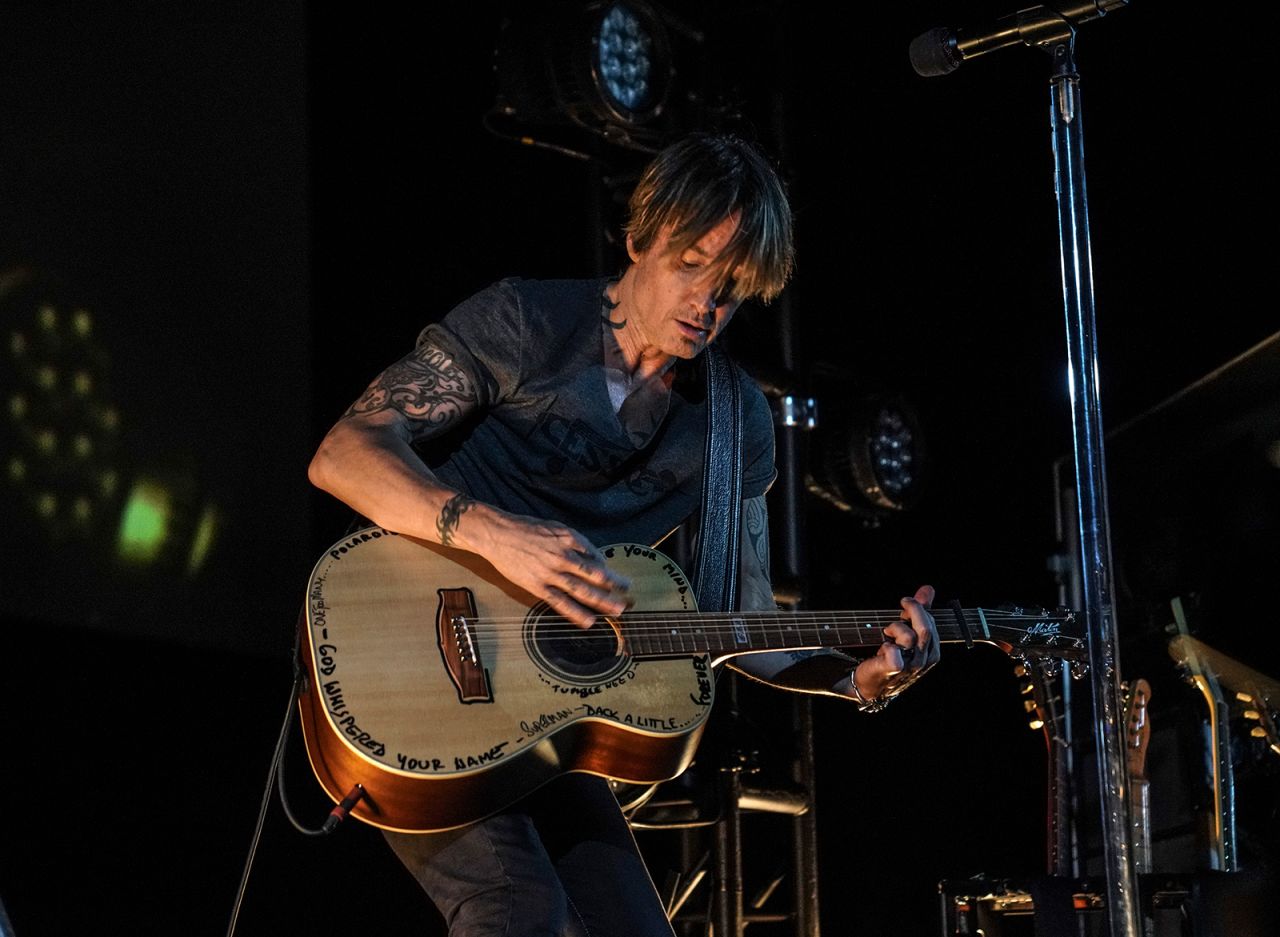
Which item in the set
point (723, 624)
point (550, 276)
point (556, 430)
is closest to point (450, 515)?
point (556, 430)

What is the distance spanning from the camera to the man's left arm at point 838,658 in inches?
129

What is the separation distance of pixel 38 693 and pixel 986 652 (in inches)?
160

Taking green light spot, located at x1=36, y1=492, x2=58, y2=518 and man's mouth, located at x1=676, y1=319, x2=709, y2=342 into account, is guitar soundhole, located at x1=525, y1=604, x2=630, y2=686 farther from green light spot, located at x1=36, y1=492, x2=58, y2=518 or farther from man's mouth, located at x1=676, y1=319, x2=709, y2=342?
green light spot, located at x1=36, y1=492, x2=58, y2=518

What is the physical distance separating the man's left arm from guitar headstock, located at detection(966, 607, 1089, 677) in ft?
0.47

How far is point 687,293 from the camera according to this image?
3.29 meters

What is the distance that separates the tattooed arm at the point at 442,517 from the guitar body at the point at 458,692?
9cm

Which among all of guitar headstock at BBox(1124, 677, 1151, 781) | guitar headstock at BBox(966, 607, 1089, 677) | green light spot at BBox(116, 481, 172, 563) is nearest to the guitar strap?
guitar headstock at BBox(966, 607, 1089, 677)

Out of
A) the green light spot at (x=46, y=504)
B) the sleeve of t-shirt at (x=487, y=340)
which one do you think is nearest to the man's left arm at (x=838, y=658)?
the sleeve of t-shirt at (x=487, y=340)

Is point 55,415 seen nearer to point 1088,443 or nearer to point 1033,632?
point 1033,632

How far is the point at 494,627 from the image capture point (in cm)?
295

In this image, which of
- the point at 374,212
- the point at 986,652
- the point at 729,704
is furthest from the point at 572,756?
the point at 986,652

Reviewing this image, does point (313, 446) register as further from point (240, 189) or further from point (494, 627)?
point (494, 627)

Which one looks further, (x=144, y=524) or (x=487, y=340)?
(x=144, y=524)

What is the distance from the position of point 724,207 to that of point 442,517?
0.96 metres
